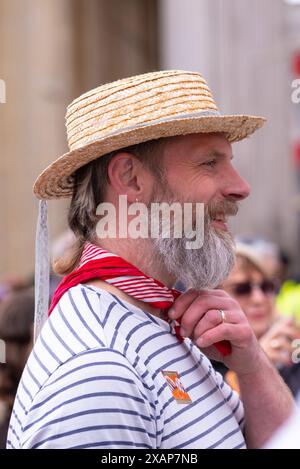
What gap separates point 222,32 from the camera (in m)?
10.6

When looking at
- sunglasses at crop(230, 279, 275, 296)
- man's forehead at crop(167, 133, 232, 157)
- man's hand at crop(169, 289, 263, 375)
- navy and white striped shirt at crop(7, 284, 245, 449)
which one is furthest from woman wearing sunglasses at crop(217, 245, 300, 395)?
navy and white striped shirt at crop(7, 284, 245, 449)

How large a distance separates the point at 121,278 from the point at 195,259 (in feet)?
0.70

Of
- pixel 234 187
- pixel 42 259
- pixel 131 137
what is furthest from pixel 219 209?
pixel 42 259

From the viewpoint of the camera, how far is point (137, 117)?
2.20m

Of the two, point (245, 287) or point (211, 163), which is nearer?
point (211, 163)

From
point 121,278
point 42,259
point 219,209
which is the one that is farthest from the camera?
point 42,259

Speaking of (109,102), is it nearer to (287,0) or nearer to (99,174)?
(99,174)

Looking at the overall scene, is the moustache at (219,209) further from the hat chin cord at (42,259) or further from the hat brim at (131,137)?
the hat chin cord at (42,259)

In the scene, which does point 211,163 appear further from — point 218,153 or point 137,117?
point 137,117

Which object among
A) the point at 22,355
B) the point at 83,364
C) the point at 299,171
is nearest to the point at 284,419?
the point at 83,364

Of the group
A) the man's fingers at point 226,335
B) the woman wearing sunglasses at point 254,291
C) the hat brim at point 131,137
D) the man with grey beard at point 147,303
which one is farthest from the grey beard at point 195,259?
the woman wearing sunglasses at point 254,291

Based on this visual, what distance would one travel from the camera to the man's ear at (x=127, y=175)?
2.30 m

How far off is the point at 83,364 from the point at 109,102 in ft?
2.35

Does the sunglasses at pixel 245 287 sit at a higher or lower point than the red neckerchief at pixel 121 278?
lower
